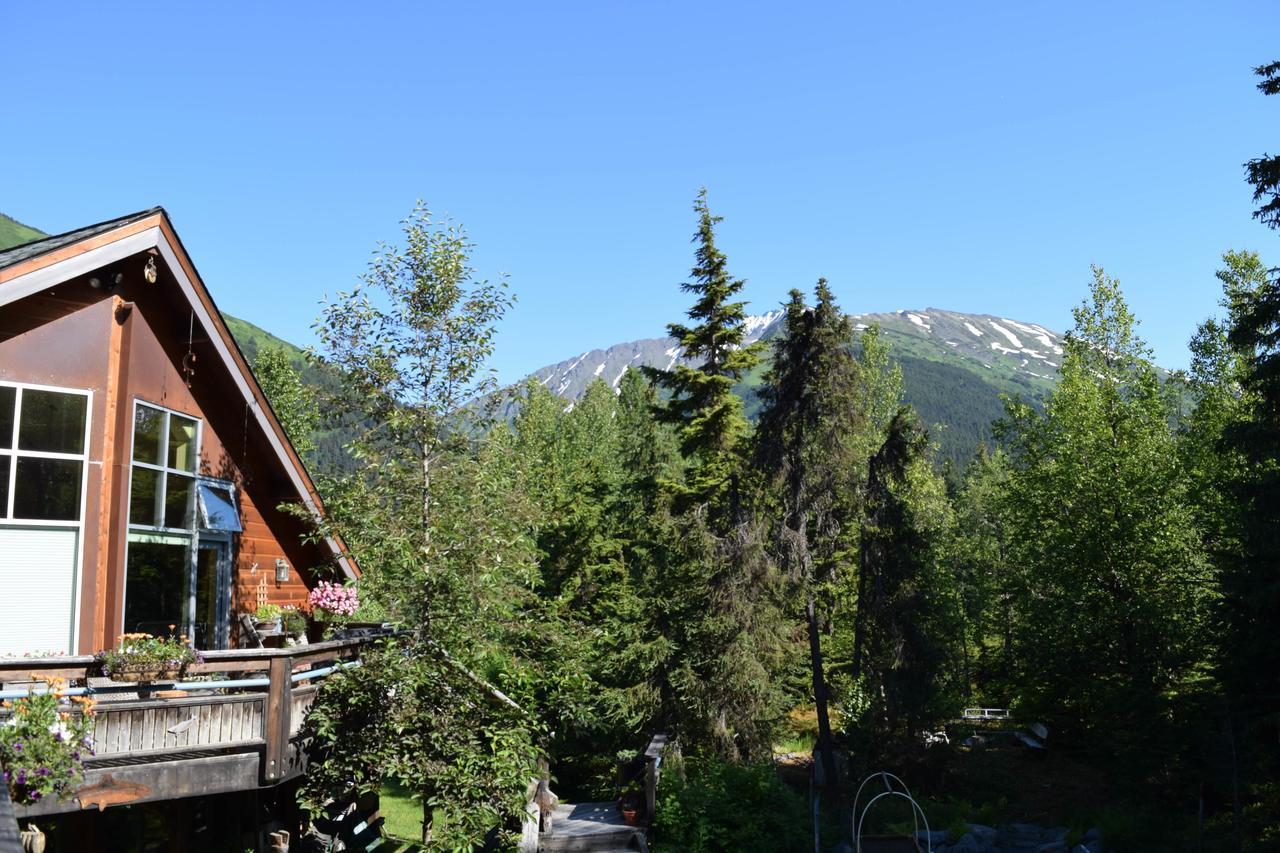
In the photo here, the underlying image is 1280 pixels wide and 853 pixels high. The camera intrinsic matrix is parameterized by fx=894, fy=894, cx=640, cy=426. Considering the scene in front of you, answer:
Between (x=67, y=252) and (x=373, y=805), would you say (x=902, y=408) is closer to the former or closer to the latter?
(x=373, y=805)

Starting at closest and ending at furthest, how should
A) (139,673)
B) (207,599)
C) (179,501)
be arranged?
(139,673) < (179,501) < (207,599)

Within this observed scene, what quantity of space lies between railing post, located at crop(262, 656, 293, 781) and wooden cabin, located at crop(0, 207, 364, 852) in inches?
0.6

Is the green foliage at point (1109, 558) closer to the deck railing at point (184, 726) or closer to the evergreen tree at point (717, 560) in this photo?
the evergreen tree at point (717, 560)

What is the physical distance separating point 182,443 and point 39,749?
552cm

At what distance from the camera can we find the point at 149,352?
1208cm

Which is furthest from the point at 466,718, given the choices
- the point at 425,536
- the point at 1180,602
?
the point at 1180,602

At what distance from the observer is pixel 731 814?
16.7 meters

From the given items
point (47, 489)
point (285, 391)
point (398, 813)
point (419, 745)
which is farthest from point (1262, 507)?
point (285, 391)

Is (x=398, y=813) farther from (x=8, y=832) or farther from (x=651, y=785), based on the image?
(x=8, y=832)

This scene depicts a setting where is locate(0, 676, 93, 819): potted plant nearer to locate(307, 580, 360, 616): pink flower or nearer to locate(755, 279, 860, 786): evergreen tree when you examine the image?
locate(307, 580, 360, 616): pink flower

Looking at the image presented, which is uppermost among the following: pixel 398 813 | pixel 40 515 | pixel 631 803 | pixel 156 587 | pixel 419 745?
pixel 40 515

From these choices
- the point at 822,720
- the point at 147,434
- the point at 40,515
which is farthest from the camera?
the point at 822,720

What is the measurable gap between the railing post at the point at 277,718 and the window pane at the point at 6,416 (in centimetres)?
399

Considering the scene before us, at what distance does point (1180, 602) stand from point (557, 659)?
65.3 feet
